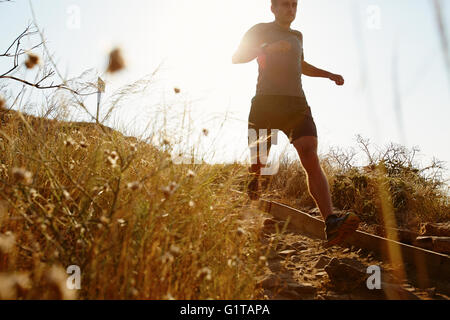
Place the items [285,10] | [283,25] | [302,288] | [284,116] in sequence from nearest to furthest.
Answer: [302,288]
[284,116]
[285,10]
[283,25]

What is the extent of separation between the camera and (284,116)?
11.4 feet

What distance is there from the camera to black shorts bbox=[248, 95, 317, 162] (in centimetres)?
335

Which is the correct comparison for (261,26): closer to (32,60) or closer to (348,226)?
(348,226)

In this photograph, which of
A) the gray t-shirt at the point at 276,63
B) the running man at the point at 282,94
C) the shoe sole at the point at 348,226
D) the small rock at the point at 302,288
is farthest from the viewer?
the gray t-shirt at the point at 276,63

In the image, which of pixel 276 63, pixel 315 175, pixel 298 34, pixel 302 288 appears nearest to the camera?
pixel 302 288

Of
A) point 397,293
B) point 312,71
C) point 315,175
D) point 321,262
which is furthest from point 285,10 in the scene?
point 397,293

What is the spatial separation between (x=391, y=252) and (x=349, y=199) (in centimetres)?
222

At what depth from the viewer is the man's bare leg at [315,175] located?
309cm

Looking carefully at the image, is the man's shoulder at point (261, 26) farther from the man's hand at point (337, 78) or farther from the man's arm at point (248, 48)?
the man's hand at point (337, 78)

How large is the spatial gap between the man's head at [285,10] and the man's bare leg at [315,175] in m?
1.48

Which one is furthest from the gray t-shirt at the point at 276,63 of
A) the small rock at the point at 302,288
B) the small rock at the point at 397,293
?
the small rock at the point at 397,293

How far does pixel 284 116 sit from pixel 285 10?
4.11 ft

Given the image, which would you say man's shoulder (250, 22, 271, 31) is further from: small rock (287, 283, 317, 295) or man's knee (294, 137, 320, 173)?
small rock (287, 283, 317, 295)
